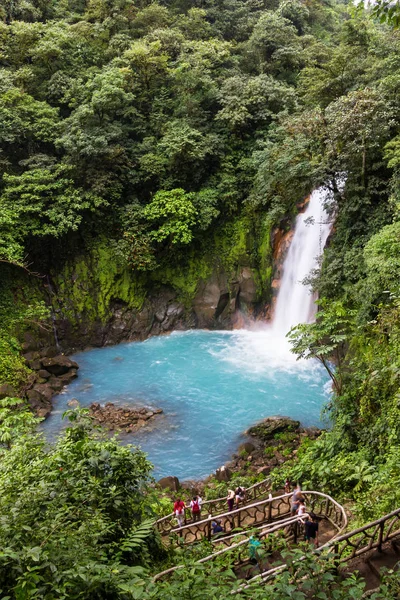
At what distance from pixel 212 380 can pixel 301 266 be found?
19.8 feet

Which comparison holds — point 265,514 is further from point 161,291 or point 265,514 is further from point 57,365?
point 161,291

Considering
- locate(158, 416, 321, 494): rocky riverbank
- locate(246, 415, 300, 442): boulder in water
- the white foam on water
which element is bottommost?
locate(158, 416, 321, 494): rocky riverbank

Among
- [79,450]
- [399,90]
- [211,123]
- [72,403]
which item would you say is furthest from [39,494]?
[211,123]

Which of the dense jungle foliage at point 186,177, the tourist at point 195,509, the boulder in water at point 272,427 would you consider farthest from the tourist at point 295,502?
the boulder in water at point 272,427

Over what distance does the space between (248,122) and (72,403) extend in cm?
1432

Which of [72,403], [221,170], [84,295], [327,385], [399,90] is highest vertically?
[221,170]

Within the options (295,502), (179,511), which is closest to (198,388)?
(179,511)

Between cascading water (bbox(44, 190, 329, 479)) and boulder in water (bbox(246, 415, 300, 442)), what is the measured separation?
1.74ft

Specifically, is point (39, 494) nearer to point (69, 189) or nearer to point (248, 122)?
point (69, 189)

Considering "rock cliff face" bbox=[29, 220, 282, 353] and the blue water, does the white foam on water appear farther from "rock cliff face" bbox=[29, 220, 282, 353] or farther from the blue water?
"rock cliff face" bbox=[29, 220, 282, 353]

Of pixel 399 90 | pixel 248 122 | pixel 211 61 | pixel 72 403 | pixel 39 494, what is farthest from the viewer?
pixel 211 61

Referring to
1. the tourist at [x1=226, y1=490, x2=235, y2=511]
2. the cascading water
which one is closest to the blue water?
the cascading water

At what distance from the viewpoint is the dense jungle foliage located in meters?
5.30

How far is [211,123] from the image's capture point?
2052cm
